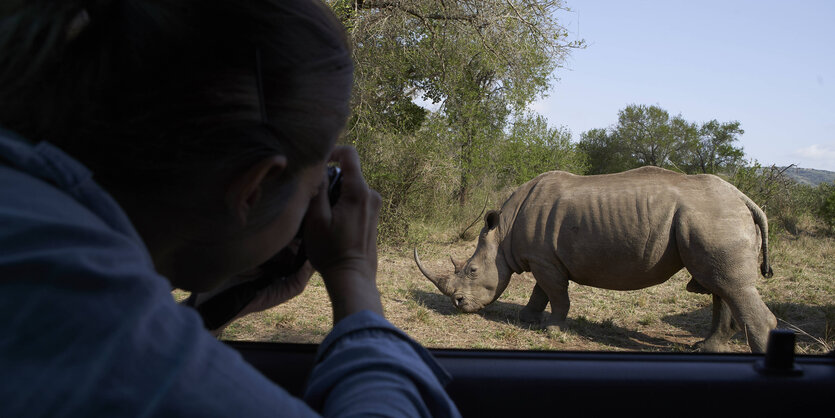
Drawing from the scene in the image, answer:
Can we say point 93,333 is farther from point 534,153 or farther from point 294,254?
point 534,153

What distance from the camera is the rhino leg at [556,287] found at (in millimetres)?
4508

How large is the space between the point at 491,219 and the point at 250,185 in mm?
4479

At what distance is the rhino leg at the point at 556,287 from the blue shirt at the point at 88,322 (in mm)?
4203

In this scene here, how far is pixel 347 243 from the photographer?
2.80 feet

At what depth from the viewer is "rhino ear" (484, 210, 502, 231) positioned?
4.98 m

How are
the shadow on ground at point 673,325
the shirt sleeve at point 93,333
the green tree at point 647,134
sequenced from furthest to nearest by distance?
the green tree at point 647,134 < the shadow on ground at point 673,325 < the shirt sleeve at point 93,333

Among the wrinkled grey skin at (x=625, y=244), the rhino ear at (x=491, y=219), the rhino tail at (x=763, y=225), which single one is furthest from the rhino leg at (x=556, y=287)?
the rhino tail at (x=763, y=225)

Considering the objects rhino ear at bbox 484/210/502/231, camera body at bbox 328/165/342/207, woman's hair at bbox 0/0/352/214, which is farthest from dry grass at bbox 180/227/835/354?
woman's hair at bbox 0/0/352/214

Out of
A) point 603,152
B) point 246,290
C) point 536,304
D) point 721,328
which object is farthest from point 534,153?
point 246,290

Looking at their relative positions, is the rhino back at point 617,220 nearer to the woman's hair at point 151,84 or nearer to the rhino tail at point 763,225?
the rhino tail at point 763,225

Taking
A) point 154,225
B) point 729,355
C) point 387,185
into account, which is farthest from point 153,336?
point 387,185

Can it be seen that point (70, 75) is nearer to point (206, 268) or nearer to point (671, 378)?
point (206, 268)

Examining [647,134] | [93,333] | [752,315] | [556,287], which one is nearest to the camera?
[93,333]

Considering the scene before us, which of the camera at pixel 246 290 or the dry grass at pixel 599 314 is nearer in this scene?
the camera at pixel 246 290
